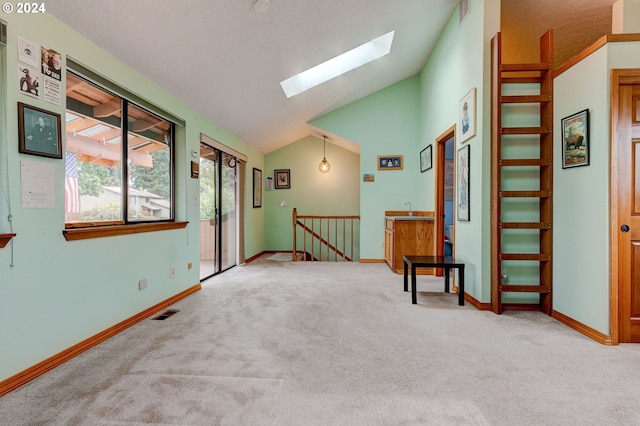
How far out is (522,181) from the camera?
327 cm

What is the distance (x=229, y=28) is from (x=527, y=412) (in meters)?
3.57

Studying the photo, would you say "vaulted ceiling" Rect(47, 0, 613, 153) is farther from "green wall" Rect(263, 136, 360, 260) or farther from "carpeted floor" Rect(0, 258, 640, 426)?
"carpeted floor" Rect(0, 258, 640, 426)

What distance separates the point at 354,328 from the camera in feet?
9.16

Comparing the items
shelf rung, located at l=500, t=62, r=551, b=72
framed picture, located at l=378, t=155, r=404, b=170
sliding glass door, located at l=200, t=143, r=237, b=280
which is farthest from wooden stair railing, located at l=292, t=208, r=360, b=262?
shelf rung, located at l=500, t=62, r=551, b=72

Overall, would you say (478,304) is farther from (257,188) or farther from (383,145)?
(257,188)

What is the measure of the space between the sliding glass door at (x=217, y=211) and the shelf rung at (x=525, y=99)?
387 cm

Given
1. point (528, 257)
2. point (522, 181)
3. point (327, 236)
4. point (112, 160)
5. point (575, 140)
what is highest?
point (575, 140)

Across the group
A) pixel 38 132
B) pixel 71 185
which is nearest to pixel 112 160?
pixel 71 185

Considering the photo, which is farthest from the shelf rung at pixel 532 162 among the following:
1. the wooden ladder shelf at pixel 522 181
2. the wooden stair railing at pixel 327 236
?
the wooden stair railing at pixel 327 236

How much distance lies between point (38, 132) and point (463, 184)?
4026 mm

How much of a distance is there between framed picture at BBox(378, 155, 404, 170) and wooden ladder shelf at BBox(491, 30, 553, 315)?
2965 mm

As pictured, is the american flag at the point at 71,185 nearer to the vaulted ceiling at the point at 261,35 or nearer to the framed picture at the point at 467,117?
the vaulted ceiling at the point at 261,35

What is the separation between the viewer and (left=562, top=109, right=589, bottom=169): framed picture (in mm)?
2658

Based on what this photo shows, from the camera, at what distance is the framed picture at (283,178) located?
7727 mm
